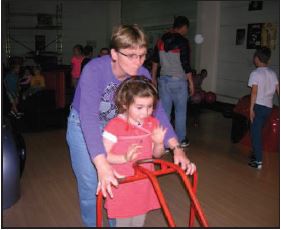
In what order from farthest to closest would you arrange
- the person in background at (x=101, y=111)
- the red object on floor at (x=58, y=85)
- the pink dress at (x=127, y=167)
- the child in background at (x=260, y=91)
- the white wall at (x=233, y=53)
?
the white wall at (x=233, y=53), the red object on floor at (x=58, y=85), the child in background at (x=260, y=91), the pink dress at (x=127, y=167), the person in background at (x=101, y=111)

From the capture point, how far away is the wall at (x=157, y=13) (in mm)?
10352

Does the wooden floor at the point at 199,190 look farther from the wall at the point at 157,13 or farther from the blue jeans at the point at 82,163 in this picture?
the wall at the point at 157,13

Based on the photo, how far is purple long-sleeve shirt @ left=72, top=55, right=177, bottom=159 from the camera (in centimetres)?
193

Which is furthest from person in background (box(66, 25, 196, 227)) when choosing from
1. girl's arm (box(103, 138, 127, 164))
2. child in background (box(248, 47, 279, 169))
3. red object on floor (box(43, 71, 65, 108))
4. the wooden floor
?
red object on floor (box(43, 71, 65, 108))

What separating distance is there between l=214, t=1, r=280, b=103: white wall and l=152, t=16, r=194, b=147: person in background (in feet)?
13.3

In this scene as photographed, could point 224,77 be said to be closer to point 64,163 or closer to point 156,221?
point 64,163

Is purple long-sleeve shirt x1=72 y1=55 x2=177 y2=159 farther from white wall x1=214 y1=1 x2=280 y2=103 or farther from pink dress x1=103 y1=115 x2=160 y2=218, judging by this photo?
white wall x1=214 y1=1 x2=280 y2=103

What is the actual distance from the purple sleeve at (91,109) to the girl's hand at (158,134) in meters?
0.38

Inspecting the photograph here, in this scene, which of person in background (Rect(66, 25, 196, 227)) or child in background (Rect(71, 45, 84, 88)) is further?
child in background (Rect(71, 45, 84, 88))

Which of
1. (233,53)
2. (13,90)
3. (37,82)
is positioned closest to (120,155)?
(13,90)

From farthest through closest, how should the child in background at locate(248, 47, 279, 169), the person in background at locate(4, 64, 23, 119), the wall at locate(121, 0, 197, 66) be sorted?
the wall at locate(121, 0, 197, 66)
the person in background at locate(4, 64, 23, 119)
the child in background at locate(248, 47, 279, 169)

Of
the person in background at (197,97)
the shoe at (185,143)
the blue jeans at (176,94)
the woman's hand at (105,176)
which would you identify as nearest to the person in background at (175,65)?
the blue jeans at (176,94)

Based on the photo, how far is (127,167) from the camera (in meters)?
2.20

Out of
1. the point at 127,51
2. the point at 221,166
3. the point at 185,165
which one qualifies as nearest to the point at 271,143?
the point at 221,166
